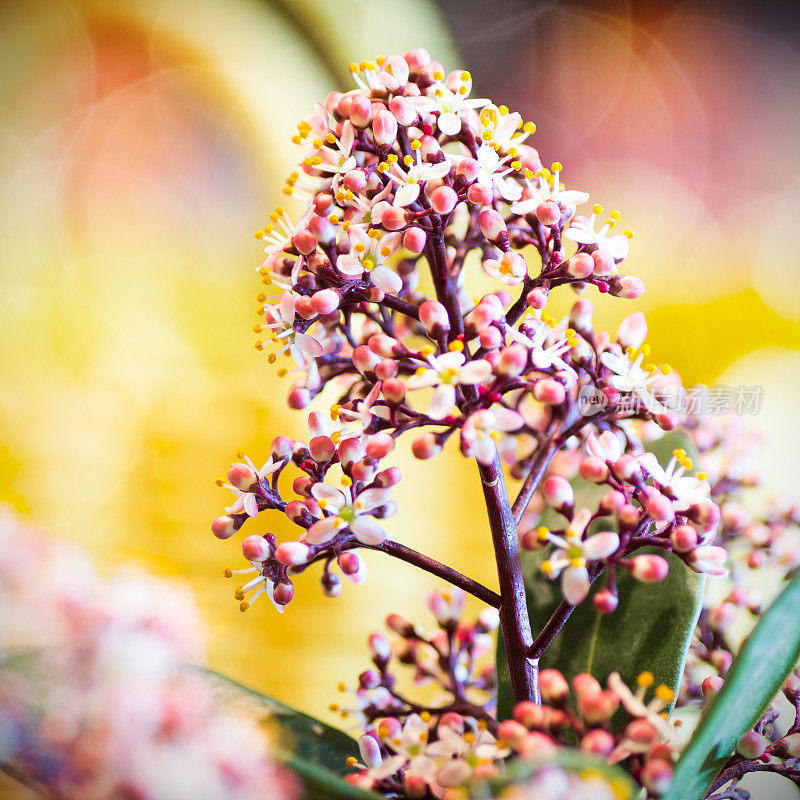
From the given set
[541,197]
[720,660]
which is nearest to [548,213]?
[541,197]

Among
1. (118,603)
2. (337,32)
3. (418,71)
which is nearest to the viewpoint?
(418,71)

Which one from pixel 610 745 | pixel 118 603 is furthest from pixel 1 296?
pixel 610 745

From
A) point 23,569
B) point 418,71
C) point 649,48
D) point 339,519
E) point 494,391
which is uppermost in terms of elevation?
point 649,48

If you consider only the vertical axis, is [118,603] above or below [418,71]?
below

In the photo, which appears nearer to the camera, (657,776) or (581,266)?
(657,776)

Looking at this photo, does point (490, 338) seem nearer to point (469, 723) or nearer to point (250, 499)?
point (250, 499)

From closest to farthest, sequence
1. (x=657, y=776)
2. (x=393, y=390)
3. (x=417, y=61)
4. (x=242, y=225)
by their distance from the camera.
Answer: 1. (x=657, y=776)
2. (x=393, y=390)
3. (x=417, y=61)
4. (x=242, y=225)

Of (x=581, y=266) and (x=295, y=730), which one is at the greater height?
(x=581, y=266)

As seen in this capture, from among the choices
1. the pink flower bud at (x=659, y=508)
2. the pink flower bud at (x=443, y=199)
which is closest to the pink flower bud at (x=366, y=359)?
the pink flower bud at (x=443, y=199)

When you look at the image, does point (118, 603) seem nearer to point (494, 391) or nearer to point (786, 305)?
point (494, 391)
